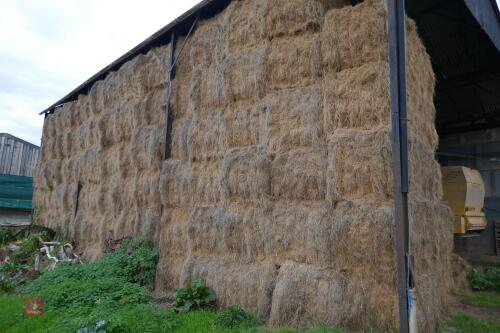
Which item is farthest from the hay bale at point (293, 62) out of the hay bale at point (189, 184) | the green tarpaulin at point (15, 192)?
the green tarpaulin at point (15, 192)

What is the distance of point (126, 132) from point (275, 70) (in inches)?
198

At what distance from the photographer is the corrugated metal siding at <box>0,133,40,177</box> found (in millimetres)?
20297

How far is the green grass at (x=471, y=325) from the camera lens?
505 cm

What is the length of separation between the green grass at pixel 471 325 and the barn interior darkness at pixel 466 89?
3134 mm

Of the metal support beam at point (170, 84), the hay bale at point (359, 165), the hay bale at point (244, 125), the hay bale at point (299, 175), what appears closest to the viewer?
the hay bale at point (359, 165)

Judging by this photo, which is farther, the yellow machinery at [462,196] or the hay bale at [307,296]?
the yellow machinery at [462,196]

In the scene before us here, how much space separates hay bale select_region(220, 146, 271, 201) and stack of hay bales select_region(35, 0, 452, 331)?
2cm

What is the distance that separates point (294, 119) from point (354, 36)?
1450mm

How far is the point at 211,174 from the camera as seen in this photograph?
22.5 ft

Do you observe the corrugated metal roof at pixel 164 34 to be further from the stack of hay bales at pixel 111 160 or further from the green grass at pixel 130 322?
the green grass at pixel 130 322

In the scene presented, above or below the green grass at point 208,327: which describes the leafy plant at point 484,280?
above

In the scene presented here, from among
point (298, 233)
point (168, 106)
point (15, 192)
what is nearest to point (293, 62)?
point (298, 233)

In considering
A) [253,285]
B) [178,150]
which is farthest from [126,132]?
[253,285]

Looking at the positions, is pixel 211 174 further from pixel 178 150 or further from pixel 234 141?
pixel 178 150
